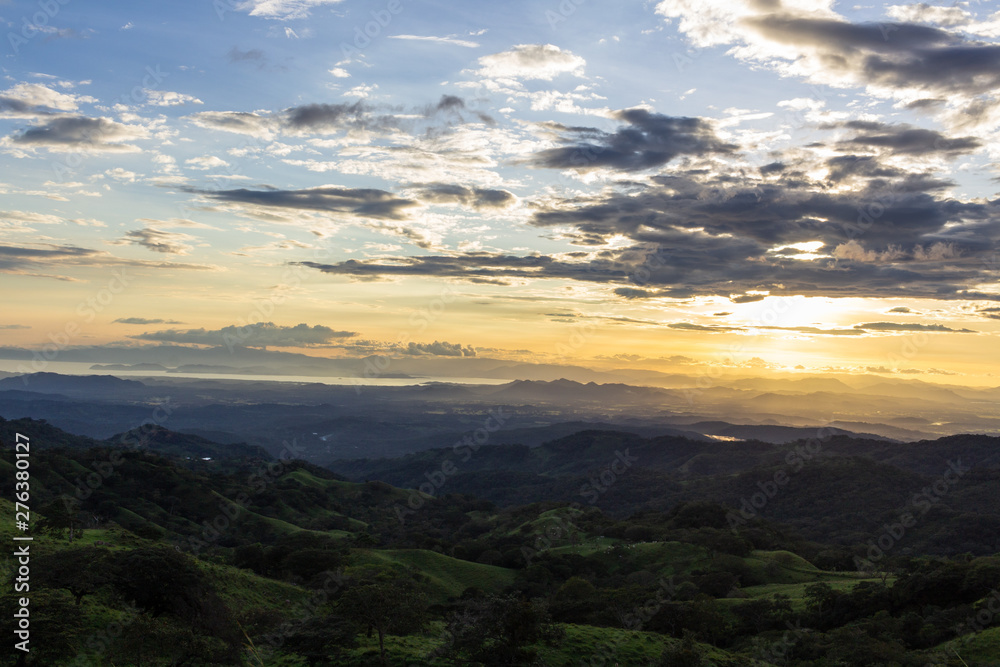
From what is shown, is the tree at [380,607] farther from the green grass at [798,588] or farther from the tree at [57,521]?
the green grass at [798,588]

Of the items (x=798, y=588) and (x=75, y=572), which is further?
(x=798, y=588)

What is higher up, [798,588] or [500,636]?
[500,636]

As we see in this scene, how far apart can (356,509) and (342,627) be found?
164 m

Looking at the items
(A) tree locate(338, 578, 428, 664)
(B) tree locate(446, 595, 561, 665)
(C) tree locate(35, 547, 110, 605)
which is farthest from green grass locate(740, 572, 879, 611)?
(C) tree locate(35, 547, 110, 605)

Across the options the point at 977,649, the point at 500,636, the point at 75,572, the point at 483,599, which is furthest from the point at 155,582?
the point at 977,649

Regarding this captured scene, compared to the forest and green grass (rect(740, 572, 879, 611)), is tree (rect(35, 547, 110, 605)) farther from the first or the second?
green grass (rect(740, 572, 879, 611))

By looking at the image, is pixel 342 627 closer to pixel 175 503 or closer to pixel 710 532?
pixel 710 532

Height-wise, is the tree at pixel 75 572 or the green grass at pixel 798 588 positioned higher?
the tree at pixel 75 572

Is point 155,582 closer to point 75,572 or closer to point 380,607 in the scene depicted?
point 75,572

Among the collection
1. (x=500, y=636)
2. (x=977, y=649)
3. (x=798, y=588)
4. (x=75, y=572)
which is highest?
(x=75, y=572)

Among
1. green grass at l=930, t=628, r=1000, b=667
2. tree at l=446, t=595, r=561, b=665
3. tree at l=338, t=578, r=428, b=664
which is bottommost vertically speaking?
green grass at l=930, t=628, r=1000, b=667

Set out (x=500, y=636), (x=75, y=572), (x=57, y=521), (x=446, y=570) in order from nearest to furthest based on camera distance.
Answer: (x=500, y=636) → (x=75, y=572) → (x=57, y=521) → (x=446, y=570)

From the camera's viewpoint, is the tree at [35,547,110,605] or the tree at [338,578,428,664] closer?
the tree at [338,578,428,664]

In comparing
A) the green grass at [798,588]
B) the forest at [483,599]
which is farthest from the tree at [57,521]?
the green grass at [798,588]
